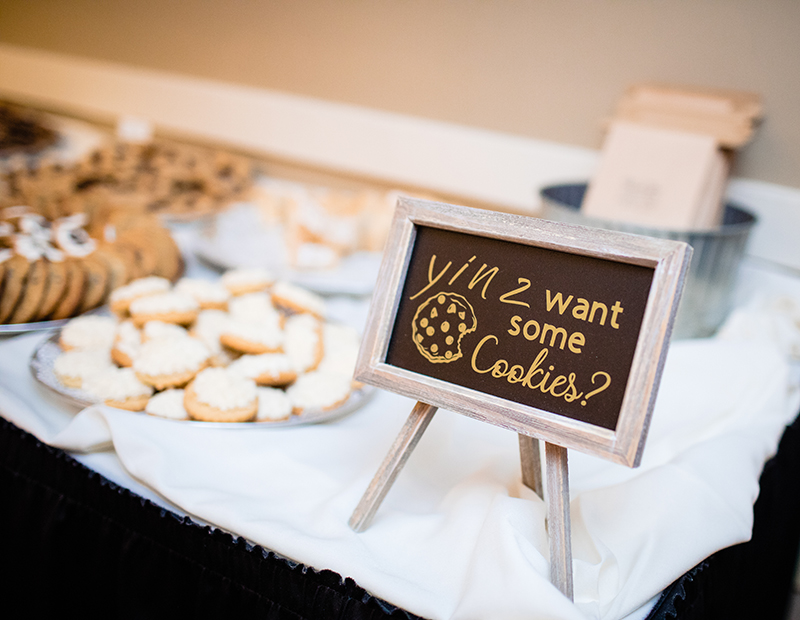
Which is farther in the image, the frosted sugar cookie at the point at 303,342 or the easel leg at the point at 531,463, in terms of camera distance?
the frosted sugar cookie at the point at 303,342

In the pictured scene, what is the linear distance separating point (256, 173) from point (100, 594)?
1.71m

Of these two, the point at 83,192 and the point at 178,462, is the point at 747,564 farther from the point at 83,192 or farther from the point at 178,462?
the point at 83,192

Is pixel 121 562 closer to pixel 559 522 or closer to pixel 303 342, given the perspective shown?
pixel 303 342

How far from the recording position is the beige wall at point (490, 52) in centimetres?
142

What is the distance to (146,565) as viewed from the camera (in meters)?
0.71

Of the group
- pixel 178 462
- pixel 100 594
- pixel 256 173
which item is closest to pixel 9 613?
pixel 100 594

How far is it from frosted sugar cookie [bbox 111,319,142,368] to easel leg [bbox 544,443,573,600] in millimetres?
638

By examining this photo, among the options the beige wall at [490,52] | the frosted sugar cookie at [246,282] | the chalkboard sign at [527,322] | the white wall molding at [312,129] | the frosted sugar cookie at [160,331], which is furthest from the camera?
the white wall molding at [312,129]

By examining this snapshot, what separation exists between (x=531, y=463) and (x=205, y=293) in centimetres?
68

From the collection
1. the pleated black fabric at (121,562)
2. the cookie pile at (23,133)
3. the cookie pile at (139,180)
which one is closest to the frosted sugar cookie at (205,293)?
the pleated black fabric at (121,562)

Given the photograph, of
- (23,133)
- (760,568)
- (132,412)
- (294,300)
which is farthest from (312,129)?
(760,568)

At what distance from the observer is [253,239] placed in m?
1.48

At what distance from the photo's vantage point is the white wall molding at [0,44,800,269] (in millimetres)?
1646

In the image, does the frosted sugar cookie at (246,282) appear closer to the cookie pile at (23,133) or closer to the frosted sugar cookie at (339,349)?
the frosted sugar cookie at (339,349)
